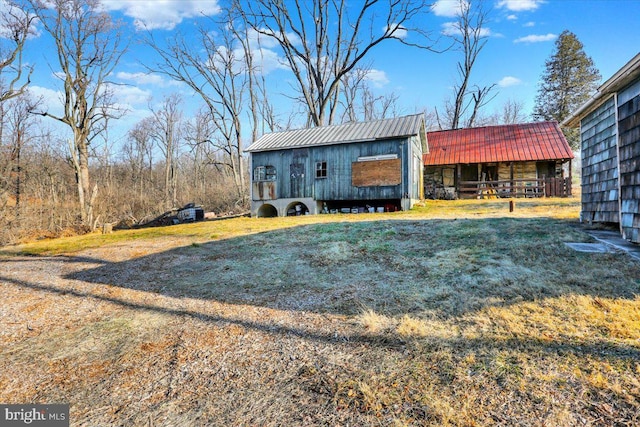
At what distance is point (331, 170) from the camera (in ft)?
50.6

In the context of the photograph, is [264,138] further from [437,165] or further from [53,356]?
[53,356]

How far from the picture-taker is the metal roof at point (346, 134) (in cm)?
1451

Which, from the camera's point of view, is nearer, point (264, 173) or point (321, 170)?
point (321, 170)

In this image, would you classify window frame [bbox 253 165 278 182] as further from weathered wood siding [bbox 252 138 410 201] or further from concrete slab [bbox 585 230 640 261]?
concrete slab [bbox 585 230 640 261]

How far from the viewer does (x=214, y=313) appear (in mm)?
4141

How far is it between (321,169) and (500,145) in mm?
11803

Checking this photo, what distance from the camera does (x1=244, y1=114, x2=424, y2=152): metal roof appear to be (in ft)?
47.6

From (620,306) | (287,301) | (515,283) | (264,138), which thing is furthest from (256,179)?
(620,306)

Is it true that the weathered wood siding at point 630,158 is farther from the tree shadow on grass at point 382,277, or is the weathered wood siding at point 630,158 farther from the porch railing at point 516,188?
the porch railing at point 516,188

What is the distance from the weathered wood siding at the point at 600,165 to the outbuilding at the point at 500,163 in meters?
10.9

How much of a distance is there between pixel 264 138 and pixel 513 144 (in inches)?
587

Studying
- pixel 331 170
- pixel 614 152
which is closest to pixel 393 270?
pixel 614 152

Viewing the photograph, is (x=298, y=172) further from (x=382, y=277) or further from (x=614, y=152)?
(x=614, y=152)

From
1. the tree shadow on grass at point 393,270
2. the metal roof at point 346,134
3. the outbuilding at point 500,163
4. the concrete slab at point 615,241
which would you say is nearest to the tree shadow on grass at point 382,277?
the tree shadow on grass at point 393,270
